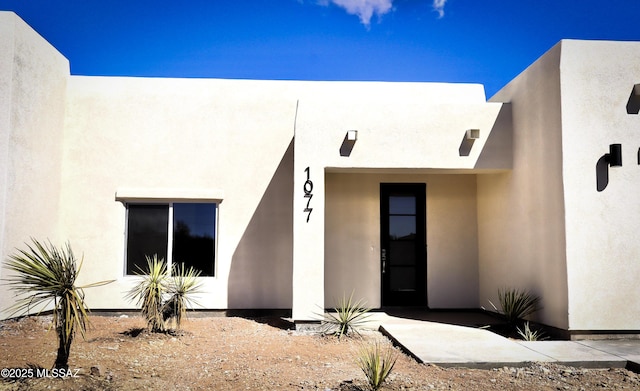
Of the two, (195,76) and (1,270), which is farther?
(195,76)

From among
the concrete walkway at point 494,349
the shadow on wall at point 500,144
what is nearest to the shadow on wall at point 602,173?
the shadow on wall at point 500,144

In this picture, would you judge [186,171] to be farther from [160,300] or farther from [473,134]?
[473,134]

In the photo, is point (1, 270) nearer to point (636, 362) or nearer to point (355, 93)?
point (355, 93)

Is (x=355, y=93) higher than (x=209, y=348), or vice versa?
(x=355, y=93)

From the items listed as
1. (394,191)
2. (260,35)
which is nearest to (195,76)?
(260,35)

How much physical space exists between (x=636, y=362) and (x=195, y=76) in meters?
8.70

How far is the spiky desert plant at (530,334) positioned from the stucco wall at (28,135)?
802cm

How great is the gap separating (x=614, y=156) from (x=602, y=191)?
0.52 meters

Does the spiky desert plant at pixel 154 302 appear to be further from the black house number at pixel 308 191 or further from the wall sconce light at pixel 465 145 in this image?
the wall sconce light at pixel 465 145

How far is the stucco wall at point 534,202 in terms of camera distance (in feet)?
24.4

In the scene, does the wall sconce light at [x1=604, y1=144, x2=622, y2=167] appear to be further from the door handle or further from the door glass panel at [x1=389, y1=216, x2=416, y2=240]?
the door handle

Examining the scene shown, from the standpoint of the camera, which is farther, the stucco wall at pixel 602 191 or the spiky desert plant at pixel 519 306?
the spiky desert plant at pixel 519 306

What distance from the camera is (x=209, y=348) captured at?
7043mm

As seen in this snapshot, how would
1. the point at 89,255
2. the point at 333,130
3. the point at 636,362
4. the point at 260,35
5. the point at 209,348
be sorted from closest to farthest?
the point at 636,362 → the point at 209,348 → the point at 333,130 → the point at 89,255 → the point at 260,35
